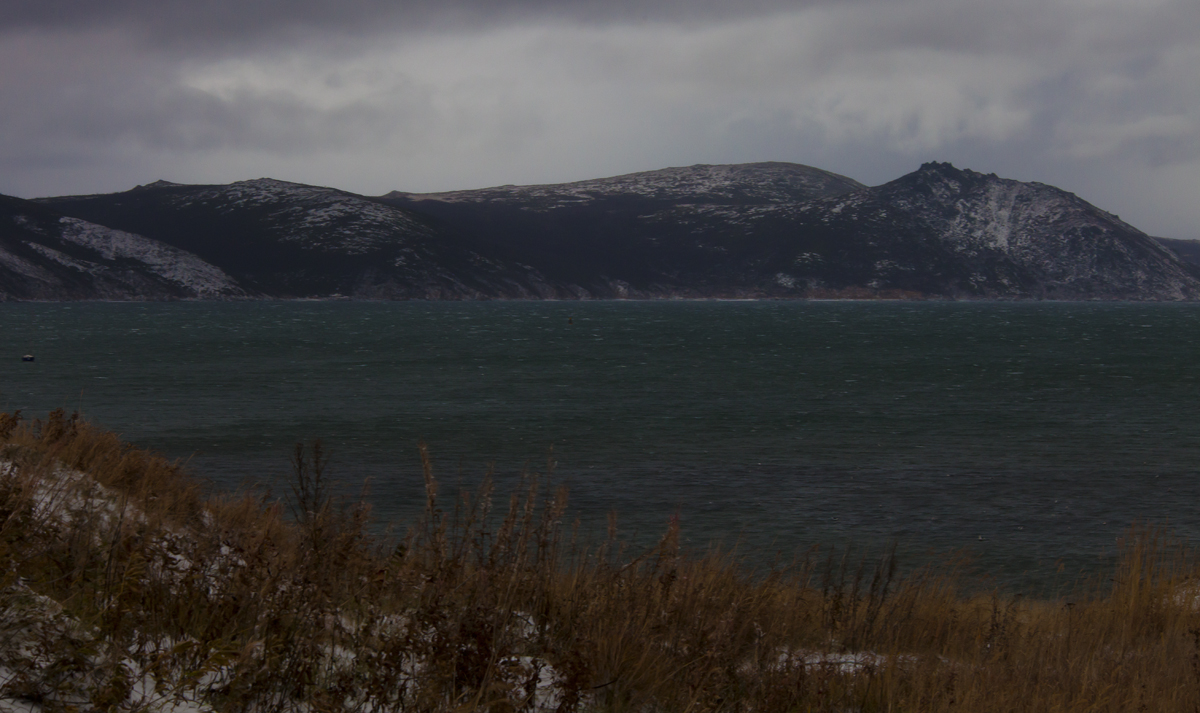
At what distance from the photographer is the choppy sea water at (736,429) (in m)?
20.1

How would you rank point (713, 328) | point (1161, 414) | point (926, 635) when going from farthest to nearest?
1. point (713, 328)
2. point (1161, 414)
3. point (926, 635)

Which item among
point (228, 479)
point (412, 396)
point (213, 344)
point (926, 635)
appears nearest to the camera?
point (926, 635)

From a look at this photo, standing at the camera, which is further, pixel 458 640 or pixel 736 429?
pixel 736 429

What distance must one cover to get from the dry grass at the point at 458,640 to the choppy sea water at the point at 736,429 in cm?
217

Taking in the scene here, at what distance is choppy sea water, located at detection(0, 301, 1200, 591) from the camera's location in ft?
65.9

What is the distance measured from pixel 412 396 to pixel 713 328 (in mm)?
88902

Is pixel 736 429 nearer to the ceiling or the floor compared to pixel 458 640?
nearer to the floor

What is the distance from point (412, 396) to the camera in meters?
46.3

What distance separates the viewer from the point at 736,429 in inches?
1387

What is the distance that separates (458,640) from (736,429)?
1229 inches

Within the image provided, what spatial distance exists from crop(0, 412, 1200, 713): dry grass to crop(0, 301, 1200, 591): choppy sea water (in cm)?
217

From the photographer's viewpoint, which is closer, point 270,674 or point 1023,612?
point 270,674

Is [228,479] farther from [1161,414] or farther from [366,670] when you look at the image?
[1161,414]

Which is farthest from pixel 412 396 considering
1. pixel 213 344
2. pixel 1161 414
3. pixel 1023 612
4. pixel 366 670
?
pixel 213 344
